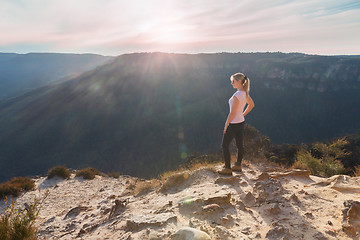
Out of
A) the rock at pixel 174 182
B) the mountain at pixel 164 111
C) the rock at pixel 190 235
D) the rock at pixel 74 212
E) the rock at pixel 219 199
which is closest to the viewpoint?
the rock at pixel 190 235

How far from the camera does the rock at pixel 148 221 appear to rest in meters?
2.44

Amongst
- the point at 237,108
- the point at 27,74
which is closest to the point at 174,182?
the point at 237,108

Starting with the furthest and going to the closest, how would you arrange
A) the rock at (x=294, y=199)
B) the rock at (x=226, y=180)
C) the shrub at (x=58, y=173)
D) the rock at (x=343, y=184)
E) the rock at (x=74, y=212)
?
the shrub at (x=58, y=173)
the rock at (x=74, y=212)
the rock at (x=226, y=180)
the rock at (x=343, y=184)
the rock at (x=294, y=199)

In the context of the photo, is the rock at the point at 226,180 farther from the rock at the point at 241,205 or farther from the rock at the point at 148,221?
the rock at the point at 148,221

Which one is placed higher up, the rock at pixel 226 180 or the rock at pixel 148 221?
the rock at pixel 148 221

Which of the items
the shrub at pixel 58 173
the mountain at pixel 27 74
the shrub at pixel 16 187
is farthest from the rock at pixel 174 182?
the mountain at pixel 27 74

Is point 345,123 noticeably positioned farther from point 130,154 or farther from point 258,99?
point 130,154

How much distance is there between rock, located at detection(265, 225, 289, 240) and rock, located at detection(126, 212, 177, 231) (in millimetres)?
1092

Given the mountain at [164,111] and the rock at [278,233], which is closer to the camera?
the rock at [278,233]

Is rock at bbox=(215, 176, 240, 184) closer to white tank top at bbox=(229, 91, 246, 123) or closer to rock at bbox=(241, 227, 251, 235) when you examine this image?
white tank top at bbox=(229, 91, 246, 123)

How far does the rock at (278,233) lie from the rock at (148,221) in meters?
1.09

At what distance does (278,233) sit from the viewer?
6.80ft

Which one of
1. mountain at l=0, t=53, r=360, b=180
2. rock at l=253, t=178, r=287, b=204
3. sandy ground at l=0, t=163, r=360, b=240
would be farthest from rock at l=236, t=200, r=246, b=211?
mountain at l=0, t=53, r=360, b=180

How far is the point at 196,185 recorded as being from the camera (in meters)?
3.87
